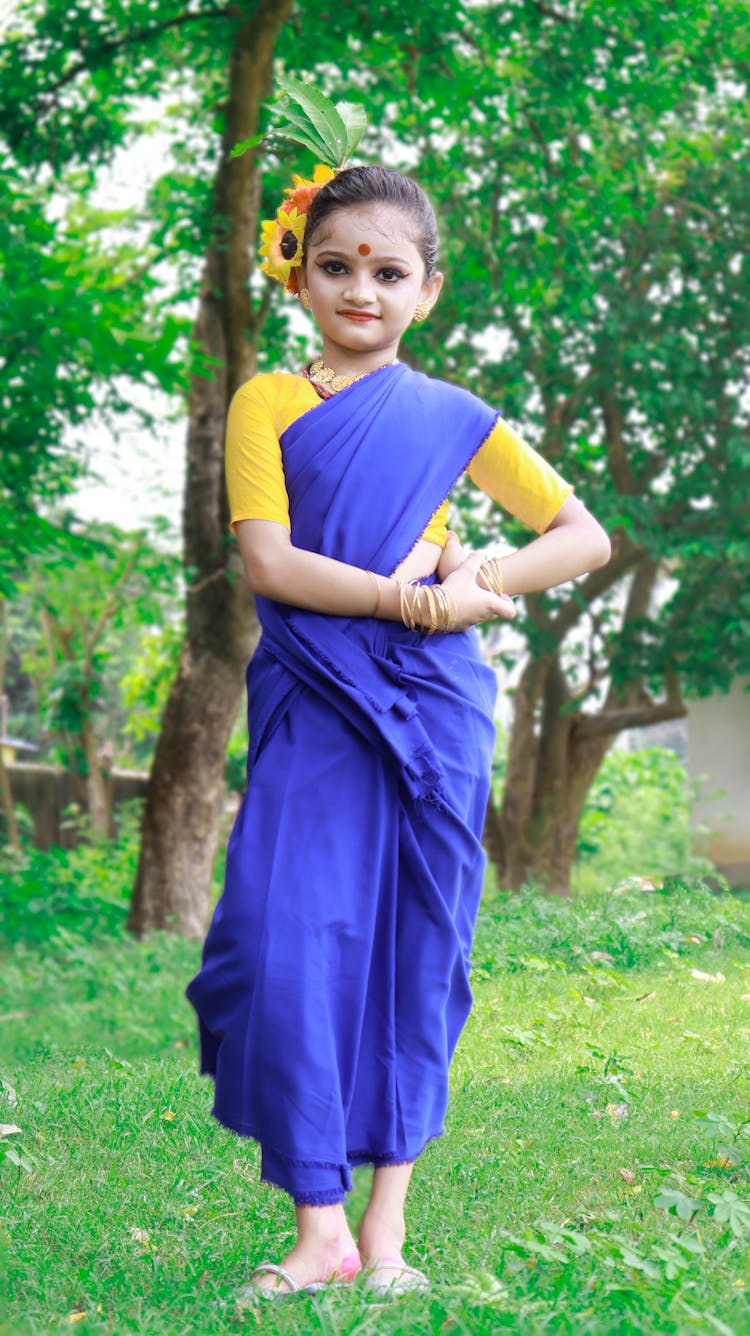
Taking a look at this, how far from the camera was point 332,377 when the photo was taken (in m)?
3.11

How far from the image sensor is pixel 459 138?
11.2 m

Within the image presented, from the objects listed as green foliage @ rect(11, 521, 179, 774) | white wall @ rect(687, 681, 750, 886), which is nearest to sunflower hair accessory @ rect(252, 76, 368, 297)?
green foliage @ rect(11, 521, 179, 774)

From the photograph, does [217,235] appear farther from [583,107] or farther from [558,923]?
[558,923]

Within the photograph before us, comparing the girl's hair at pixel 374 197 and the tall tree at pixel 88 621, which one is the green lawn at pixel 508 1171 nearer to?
the girl's hair at pixel 374 197

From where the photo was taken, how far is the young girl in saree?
269 centimetres

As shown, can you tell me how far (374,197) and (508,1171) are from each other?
7.15 ft

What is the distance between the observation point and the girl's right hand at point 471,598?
2949 millimetres

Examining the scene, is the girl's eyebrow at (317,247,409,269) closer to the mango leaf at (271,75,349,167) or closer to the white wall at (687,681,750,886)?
the mango leaf at (271,75,349,167)

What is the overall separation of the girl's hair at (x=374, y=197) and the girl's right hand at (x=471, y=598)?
66 cm

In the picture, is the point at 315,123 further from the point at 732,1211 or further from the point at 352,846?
the point at 732,1211

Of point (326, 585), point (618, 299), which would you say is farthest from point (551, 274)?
point (326, 585)

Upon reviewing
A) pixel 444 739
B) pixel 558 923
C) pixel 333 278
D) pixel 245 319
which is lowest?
pixel 558 923

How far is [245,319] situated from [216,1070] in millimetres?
7675

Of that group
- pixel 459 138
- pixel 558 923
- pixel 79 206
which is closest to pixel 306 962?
pixel 558 923
